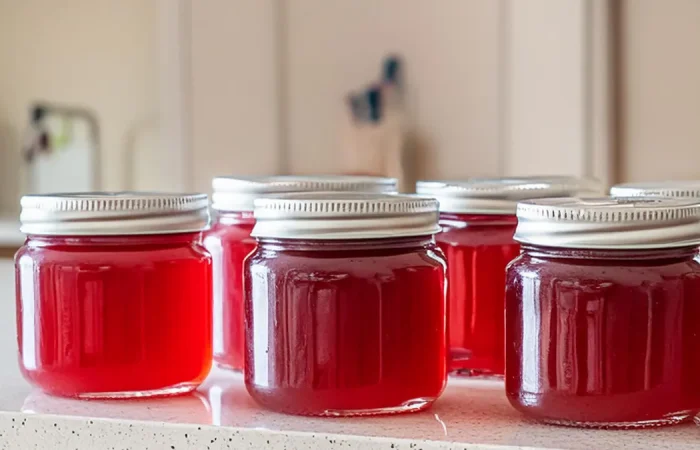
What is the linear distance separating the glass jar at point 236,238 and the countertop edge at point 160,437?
0.14m

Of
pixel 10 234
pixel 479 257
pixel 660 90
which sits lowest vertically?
pixel 10 234

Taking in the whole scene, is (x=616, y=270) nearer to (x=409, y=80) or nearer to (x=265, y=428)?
(x=265, y=428)

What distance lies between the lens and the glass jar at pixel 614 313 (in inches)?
20.0

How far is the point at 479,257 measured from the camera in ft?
2.10

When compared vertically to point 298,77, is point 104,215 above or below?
below

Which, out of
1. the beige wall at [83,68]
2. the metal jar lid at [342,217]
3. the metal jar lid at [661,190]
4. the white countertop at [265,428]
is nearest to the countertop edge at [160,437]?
the white countertop at [265,428]

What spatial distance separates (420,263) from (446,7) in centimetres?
130

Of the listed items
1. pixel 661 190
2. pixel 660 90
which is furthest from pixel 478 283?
pixel 660 90

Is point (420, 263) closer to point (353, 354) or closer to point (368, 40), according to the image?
point (353, 354)

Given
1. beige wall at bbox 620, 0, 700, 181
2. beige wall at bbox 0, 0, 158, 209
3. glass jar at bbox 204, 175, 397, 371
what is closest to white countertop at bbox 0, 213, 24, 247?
beige wall at bbox 0, 0, 158, 209

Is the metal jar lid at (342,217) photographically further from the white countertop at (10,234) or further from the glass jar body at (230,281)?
the white countertop at (10,234)

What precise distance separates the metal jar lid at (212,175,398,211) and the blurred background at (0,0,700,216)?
3.16 feet

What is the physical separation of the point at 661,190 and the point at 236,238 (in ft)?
0.89

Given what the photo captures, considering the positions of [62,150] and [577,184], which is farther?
[62,150]
